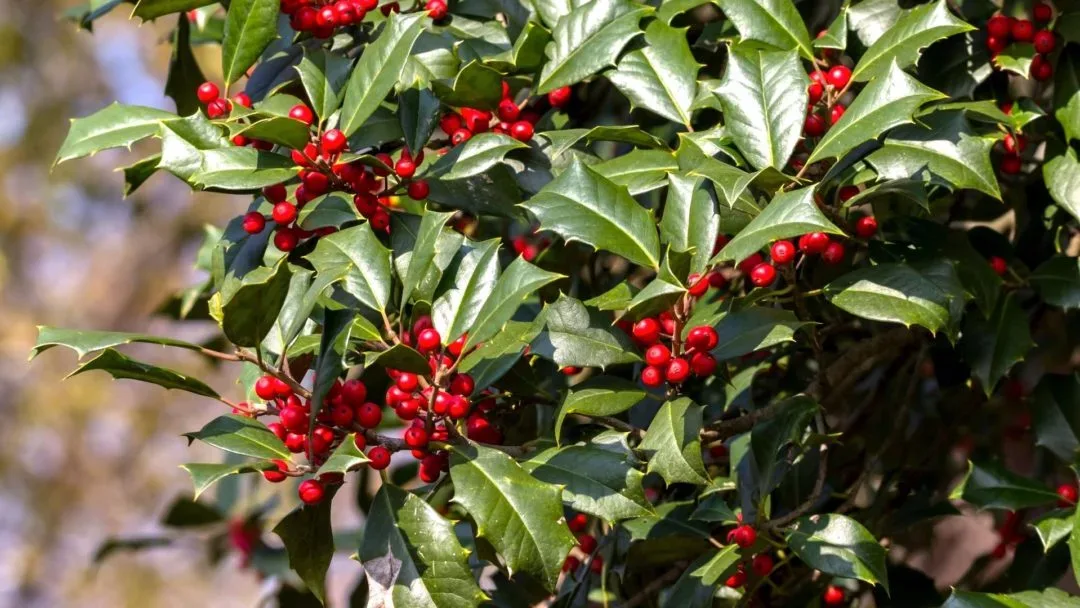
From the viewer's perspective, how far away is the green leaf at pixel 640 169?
1235 mm

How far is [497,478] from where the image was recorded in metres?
1.05

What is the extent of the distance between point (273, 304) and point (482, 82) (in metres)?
0.39

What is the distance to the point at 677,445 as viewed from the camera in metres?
1.09

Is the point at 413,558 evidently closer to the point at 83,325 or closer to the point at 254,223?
the point at 254,223

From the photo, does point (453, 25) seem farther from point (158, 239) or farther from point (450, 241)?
point (158, 239)

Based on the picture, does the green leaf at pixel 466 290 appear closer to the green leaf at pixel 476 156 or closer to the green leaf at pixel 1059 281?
the green leaf at pixel 476 156

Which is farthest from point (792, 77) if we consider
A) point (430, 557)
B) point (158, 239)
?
point (158, 239)

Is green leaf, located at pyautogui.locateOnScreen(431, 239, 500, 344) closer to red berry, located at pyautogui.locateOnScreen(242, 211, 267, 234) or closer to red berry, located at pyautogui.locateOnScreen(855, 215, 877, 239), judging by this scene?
red berry, located at pyautogui.locateOnScreen(242, 211, 267, 234)

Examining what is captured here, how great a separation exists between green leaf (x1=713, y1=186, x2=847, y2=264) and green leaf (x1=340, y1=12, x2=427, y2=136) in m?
0.43

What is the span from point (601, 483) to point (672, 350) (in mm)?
175

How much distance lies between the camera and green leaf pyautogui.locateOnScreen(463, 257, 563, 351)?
1100mm

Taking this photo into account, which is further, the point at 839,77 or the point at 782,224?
the point at 839,77

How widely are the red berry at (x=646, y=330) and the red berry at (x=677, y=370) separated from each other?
3 cm

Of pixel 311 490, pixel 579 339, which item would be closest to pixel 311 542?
pixel 311 490
